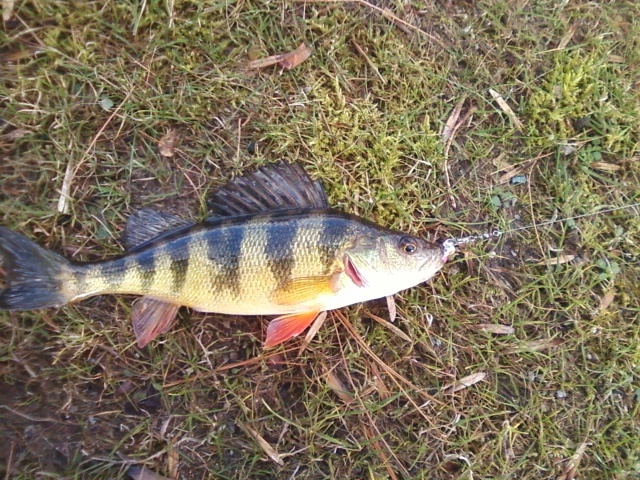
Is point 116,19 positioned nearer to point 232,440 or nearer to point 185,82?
point 185,82

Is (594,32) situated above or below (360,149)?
above

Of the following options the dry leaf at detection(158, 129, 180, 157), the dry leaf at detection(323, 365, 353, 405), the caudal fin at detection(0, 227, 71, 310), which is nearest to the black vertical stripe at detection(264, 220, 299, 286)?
the dry leaf at detection(323, 365, 353, 405)

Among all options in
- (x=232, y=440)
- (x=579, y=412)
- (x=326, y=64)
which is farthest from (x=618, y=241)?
(x=232, y=440)

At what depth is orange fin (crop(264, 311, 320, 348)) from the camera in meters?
2.48

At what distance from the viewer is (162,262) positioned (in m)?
2.41

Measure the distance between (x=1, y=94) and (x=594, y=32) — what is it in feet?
13.0

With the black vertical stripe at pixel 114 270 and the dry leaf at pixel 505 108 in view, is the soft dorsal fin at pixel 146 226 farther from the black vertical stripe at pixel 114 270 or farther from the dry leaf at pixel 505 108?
the dry leaf at pixel 505 108

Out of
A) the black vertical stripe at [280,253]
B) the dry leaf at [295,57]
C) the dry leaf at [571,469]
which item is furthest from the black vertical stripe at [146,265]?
the dry leaf at [571,469]

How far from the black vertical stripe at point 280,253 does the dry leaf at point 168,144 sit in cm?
90

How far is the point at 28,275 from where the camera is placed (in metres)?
2.35

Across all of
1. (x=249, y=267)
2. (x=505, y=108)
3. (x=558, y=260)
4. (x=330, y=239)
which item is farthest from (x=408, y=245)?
(x=505, y=108)

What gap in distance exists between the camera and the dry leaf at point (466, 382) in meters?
2.84

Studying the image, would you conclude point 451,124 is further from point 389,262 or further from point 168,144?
point 168,144

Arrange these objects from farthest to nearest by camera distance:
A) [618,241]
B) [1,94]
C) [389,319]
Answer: [618,241], [389,319], [1,94]
